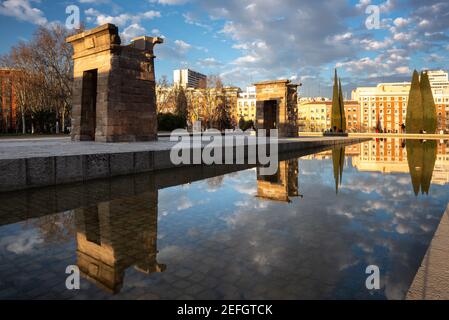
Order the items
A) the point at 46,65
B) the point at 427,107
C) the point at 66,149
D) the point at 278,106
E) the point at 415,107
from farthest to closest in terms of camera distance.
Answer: the point at 415,107
the point at 427,107
the point at 46,65
the point at 278,106
the point at 66,149

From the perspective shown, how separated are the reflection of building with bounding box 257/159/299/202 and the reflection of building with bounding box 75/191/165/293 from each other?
2.63 m

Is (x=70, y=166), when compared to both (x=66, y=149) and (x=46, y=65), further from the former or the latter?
(x=46, y=65)

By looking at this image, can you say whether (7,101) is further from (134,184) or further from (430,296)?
(430,296)

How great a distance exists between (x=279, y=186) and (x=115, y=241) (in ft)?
16.6

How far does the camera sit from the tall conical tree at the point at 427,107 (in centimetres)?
4694

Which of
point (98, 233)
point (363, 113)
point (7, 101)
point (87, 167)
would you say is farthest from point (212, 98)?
point (363, 113)

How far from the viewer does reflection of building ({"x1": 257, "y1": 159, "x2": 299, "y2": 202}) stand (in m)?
7.14

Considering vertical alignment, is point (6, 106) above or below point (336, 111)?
above

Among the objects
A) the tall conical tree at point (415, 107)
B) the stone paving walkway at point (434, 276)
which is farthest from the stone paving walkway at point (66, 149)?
the tall conical tree at point (415, 107)

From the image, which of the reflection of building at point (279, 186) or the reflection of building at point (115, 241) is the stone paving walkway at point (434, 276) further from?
the reflection of building at point (279, 186)

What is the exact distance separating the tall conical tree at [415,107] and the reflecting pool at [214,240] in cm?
4649

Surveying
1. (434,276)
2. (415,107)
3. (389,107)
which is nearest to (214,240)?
(434,276)

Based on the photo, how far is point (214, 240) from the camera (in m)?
4.16

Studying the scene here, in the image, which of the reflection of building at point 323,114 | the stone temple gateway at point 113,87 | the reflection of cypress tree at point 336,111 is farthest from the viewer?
the reflection of building at point 323,114
